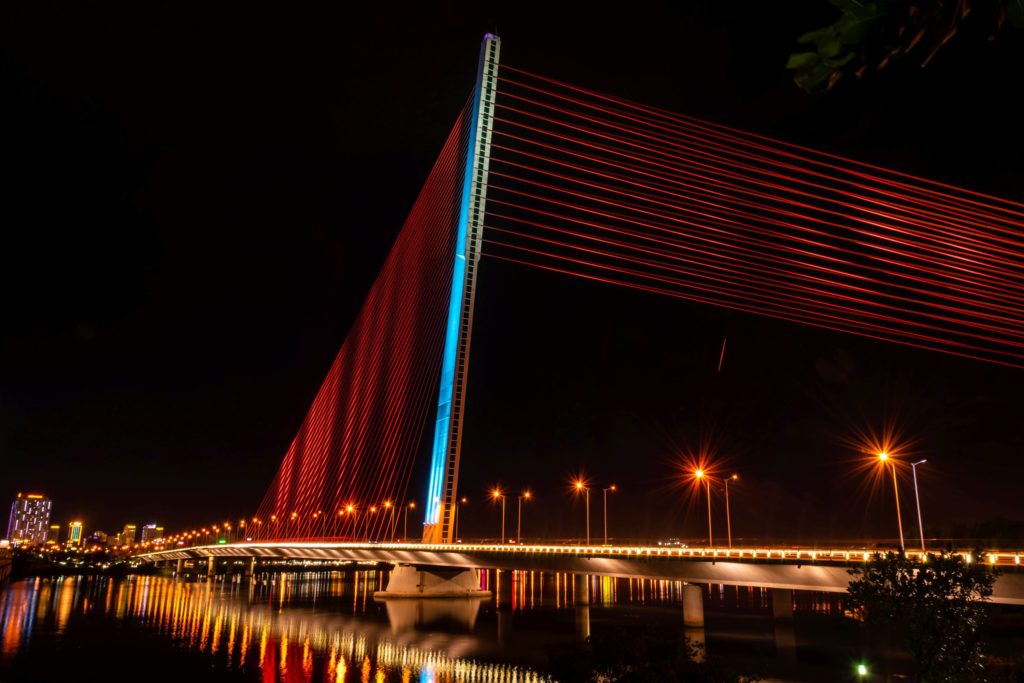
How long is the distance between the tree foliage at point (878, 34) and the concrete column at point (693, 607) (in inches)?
1573

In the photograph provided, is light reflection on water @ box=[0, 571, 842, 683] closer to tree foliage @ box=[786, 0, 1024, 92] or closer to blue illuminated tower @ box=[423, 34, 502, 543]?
blue illuminated tower @ box=[423, 34, 502, 543]

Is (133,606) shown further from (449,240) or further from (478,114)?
(478,114)


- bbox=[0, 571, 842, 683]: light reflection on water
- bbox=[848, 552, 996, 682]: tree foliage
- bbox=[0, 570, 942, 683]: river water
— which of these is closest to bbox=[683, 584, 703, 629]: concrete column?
bbox=[0, 570, 942, 683]: river water

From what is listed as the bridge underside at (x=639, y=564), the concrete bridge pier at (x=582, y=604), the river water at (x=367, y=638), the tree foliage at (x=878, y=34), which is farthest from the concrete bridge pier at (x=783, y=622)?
the tree foliage at (x=878, y=34)

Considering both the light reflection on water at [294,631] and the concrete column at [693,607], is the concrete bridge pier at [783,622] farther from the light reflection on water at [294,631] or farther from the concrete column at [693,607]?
the light reflection on water at [294,631]

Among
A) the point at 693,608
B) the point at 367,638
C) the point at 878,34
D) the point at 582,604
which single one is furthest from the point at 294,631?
the point at 878,34

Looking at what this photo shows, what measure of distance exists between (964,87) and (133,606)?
69092 mm

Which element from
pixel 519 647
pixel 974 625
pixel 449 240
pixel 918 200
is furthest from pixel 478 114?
pixel 974 625

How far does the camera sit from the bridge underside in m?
29.2

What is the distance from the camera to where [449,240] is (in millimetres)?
41562

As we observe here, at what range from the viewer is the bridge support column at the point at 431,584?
60.8 metres

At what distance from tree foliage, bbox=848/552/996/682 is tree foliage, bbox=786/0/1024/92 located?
48.0ft

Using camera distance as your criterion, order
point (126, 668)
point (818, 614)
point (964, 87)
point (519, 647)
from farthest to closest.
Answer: point (818, 614) < point (519, 647) < point (126, 668) < point (964, 87)

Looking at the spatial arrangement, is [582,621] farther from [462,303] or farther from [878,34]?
[878,34]
